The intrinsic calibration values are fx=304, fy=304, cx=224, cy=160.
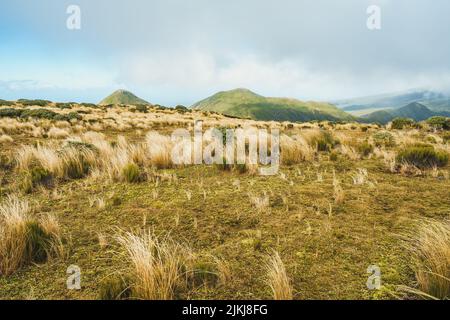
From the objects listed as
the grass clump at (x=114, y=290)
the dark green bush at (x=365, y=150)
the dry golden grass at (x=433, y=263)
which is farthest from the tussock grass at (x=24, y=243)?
the dark green bush at (x=365, y=150)

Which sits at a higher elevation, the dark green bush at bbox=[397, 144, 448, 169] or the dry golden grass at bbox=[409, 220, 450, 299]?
the dark green bush at bbox=[397, 144, 448, 169]

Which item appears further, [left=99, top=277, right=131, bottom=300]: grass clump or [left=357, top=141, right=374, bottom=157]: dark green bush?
[left=357, top=141, right=374, bottom=157]: dark green bush

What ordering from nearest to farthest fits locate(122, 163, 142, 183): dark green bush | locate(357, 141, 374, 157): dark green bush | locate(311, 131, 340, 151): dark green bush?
locate(122, 163, 142, 183): dark green bush < locate(357, 141, 374, 157): dark green bush < locate(311, 131, 340, 151): dark green bush

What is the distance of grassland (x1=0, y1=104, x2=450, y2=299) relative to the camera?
10.1ft

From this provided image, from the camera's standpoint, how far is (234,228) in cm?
455

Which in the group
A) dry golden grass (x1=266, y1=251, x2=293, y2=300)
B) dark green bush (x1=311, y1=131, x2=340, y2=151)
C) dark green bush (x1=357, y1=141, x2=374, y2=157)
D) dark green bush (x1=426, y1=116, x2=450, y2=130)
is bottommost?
dry golden grass (x1=266, y1=251, x2=293, y2=300)

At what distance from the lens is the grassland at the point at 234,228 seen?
307cm

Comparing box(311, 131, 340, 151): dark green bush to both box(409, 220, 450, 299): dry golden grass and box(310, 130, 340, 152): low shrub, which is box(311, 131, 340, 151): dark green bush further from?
box(409, 220, 450, 299): dry golden grass

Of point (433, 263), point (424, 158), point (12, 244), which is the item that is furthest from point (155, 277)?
point (424, 158)

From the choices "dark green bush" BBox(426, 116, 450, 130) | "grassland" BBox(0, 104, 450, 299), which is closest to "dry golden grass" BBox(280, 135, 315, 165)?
"grassland" BBox(0, 104, 450, 299)

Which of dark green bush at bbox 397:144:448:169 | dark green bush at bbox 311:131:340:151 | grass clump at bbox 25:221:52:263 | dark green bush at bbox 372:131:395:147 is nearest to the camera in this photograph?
grass clump at bbox 25:221:52:263

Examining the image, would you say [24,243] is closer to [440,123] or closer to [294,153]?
[294,153]
